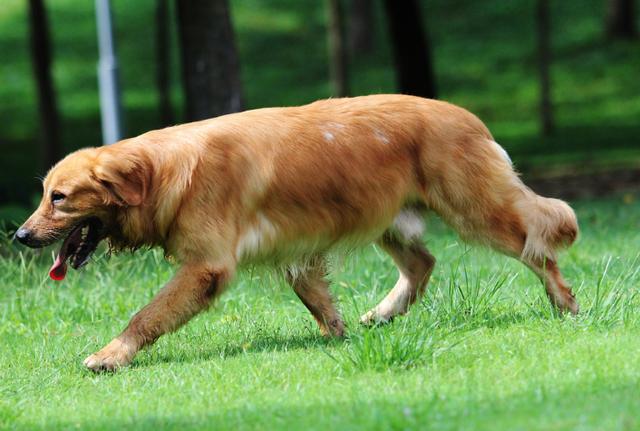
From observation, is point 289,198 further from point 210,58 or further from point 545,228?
point 210,58

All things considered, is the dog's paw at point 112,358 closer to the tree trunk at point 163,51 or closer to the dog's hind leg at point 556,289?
the dog's hind leg at point 556,289

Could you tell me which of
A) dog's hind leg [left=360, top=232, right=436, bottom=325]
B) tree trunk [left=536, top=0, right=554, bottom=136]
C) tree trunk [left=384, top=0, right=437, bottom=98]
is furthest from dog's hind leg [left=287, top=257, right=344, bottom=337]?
tree trunk [left=536, top=0, right=554, bottom=136]

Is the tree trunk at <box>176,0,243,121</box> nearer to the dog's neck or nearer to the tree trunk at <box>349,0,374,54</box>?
the dog's neck

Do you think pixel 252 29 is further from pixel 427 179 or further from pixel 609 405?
pixel 609 405

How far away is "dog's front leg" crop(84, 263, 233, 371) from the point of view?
6.92m

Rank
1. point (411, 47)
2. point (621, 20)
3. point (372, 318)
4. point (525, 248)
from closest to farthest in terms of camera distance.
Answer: point (525, 248) → point (372, 318) → point (411, 47) → point (621, 20)

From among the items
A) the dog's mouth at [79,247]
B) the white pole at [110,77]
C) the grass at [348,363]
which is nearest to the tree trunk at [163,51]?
the white pole at [110,77]

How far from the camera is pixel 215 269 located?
22.8 feet

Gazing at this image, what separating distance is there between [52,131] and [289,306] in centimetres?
1337

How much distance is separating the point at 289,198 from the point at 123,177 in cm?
98

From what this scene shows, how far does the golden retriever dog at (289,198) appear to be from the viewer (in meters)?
6.96

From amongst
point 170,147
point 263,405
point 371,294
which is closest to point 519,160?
point 371,294

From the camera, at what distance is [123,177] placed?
6965mm

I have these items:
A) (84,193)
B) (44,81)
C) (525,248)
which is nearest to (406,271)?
(525,248)
